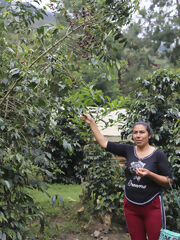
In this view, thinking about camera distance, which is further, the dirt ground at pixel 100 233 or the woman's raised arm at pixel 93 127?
the dirt ground at pixel 100 233

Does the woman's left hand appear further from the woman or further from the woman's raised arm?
the woman's raised arm

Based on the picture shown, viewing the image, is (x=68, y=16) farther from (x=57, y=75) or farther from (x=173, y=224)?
(x=173, y=224)

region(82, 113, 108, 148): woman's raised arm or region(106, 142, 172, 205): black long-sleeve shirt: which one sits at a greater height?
region(82, 113, 108, 148): woman's raised arm

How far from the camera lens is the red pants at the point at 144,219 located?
90.4 inches

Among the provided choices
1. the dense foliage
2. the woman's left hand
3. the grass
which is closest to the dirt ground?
the grass

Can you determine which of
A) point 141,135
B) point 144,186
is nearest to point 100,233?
point 144,186

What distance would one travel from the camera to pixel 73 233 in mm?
4062

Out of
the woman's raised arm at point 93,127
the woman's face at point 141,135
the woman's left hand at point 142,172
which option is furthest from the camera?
the woman's raised arm at point 93,127

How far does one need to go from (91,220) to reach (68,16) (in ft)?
10.2

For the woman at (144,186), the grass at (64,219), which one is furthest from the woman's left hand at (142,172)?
the grass at (64,219)

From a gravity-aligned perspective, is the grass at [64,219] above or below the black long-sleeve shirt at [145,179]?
below

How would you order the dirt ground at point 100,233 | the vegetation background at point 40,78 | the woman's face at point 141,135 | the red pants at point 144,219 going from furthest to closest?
the dirt ground at point 100,233 → the woman's face at point 141,135 → the red pants at point 144,219 → the vegetation background at point 40,78

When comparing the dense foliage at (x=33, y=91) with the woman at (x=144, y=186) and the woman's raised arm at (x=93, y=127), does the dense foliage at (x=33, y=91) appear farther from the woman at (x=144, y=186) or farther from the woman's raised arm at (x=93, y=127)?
the woman at (x=144, y=186)

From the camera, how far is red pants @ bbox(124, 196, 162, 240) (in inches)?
90.4
